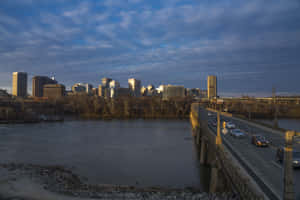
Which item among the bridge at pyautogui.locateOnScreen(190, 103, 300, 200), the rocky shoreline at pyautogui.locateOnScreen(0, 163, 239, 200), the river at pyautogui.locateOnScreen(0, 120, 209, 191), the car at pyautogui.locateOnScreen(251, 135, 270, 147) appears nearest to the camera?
the bridge at pyautogui.locateOnScreen(190, 103, 300, 200)

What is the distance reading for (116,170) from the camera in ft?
74.2

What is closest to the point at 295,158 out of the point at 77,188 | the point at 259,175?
the point at 259,175

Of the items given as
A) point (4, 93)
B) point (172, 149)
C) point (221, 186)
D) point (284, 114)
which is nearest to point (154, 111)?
point (284, 114)

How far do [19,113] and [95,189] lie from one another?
78.3 metres

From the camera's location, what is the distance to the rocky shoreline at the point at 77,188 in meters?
15.3

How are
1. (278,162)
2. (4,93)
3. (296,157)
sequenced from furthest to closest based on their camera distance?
(4,93)
(278,162)
(296,157)

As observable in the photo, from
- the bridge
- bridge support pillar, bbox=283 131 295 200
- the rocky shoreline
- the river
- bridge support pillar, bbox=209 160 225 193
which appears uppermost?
bridge support pillar, bbox=283 131 295 200

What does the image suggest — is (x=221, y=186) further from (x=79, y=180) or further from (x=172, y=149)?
(x=172, y=149)

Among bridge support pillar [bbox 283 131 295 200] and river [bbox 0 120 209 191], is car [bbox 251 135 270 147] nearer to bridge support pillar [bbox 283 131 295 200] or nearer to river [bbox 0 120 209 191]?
river [bbox 0 120 209 191]

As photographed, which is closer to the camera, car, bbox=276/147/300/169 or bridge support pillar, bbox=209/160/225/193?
car, bbox=276/147/300/169

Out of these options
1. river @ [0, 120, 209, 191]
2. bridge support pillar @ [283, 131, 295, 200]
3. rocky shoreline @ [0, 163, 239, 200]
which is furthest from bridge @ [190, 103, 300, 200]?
river @ [0, 120, 209, 191]

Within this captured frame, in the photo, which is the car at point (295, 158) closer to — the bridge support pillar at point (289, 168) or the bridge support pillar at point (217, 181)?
the bridge support pillar at point (217, 181)

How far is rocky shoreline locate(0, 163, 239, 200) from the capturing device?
1527cm

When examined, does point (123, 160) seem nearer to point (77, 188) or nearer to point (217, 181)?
point (77, 188)
